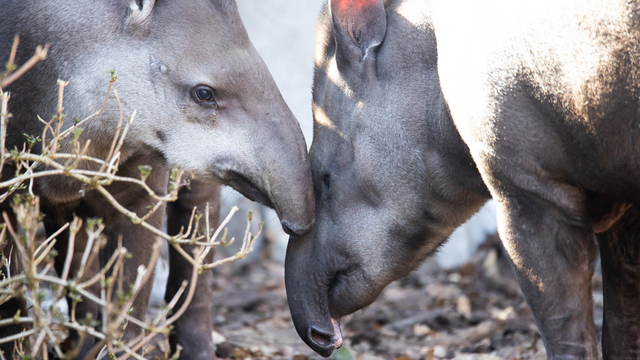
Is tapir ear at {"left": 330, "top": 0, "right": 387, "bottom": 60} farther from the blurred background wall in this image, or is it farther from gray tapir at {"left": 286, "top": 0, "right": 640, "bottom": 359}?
the blurred background wall

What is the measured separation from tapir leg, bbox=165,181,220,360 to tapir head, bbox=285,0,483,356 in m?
0.94

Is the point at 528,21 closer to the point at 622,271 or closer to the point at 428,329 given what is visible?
the point at 622,271

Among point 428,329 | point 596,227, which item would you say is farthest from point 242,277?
point 596,227

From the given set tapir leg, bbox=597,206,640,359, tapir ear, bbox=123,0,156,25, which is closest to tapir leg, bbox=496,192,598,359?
tapir leg, bbox=597,206,640,359

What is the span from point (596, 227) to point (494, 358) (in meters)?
1.86

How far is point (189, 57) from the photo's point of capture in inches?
128

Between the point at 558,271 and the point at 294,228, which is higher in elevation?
the point at 558,271

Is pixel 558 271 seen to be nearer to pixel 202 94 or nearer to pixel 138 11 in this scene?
pixel 202 94

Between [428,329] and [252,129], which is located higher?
[252,129]

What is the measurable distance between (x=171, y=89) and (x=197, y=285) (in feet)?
5.58

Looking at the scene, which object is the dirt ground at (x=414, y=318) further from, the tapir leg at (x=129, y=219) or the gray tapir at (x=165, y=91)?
the gray tapir at (x=165, y=91)

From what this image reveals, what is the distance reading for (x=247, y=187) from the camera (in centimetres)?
329

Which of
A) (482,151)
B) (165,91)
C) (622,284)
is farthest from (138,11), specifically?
(622,284)

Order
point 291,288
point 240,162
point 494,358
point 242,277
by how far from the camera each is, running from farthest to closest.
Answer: point 242,277
point 494,358
point 291,288
point 240,162
